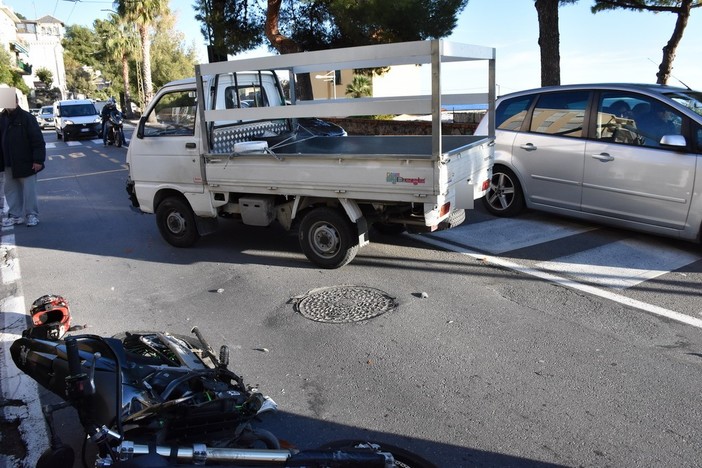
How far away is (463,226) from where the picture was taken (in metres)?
8.24

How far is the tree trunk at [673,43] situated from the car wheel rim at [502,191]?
8.88 metres

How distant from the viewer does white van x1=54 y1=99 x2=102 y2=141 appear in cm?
2748

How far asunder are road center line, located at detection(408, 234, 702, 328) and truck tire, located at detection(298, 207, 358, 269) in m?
1.52

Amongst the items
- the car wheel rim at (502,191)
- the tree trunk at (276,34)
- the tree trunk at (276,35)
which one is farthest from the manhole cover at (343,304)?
the tree trunk at (276,34)

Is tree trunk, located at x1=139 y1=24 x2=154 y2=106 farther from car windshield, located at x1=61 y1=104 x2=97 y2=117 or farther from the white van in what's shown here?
the white van

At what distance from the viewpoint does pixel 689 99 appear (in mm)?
6879

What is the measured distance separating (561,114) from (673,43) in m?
9.00

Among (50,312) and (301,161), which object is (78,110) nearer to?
(301,161)

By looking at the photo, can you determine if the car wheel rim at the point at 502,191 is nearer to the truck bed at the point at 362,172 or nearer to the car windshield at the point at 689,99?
the truck bed at the point at 362,172

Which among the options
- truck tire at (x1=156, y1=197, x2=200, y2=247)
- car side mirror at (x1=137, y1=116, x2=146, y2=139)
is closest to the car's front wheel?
truck tire at (x1=156, y1=197, x2=200, y2=247)

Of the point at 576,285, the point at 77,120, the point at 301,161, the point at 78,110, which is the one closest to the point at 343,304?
the point at 301,161

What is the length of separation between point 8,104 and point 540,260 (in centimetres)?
816

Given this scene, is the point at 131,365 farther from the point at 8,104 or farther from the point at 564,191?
the point at 8,104

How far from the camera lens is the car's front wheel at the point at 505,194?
8.37 meters
